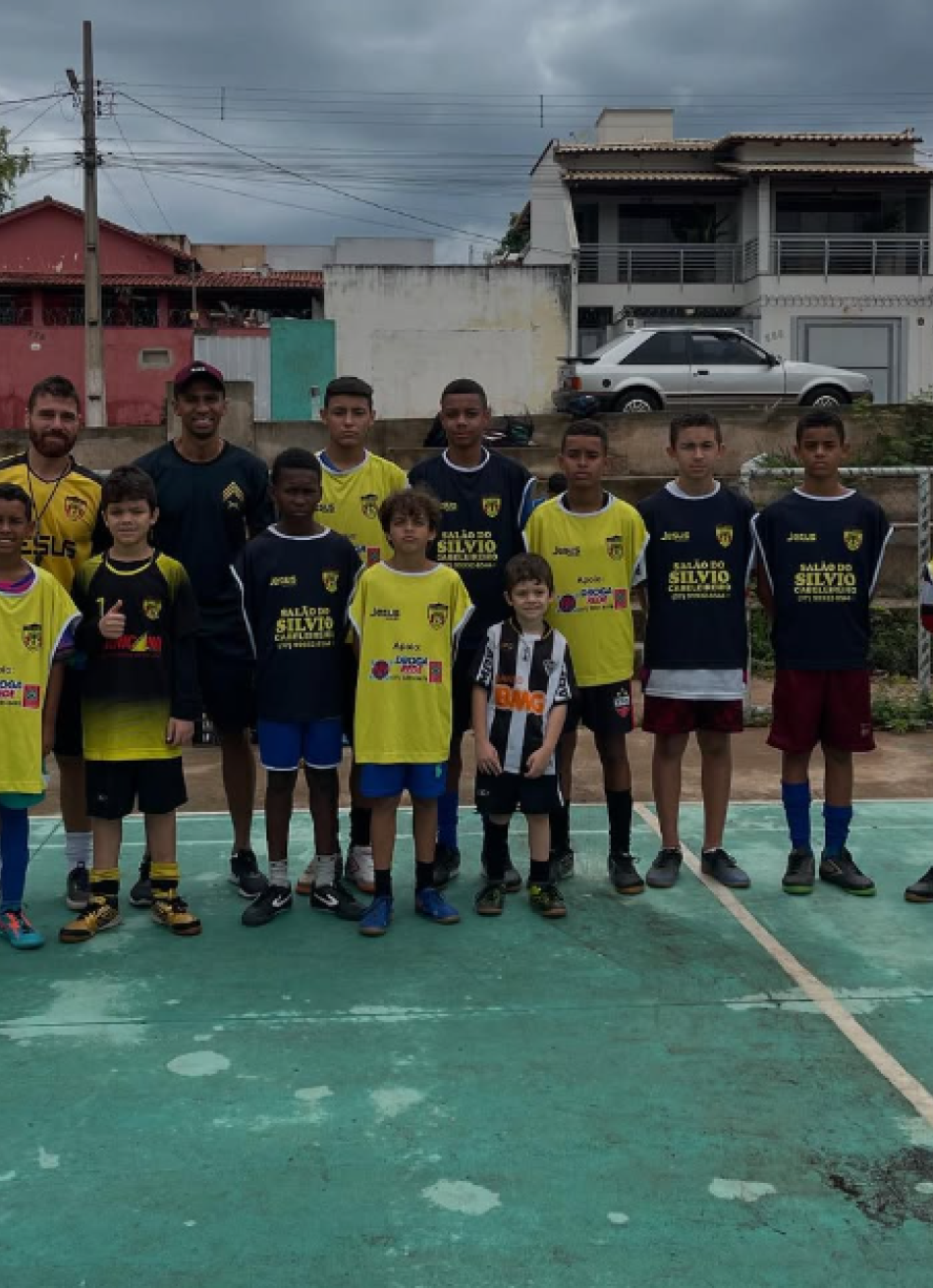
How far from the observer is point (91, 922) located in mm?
4840

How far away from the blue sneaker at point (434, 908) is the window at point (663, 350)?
14376mm

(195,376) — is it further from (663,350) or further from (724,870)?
(663,350)

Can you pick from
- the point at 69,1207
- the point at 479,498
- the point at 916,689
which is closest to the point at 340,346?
the point at 916,689

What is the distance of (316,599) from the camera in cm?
495

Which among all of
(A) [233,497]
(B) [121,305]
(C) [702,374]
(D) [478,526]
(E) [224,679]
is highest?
(B) [121,305]

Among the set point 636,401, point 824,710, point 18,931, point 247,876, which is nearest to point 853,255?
point 636,401

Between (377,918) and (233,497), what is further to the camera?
(233,497)

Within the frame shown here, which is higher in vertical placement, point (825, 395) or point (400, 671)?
point (825, 395)

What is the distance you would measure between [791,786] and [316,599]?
2.26m

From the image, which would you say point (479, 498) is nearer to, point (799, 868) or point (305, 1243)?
point (799, 868)

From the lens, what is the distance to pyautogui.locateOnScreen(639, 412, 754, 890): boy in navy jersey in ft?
17.7

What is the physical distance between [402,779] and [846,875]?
Result: 2.02m

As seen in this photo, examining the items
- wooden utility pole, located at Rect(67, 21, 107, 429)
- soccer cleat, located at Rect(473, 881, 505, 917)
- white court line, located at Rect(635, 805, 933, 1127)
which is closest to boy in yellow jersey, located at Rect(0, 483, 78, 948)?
soccer cleat, located at Rect(473, 881, 505, 917)

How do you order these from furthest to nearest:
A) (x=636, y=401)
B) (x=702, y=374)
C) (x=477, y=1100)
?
(x=702, y=374) → (x=636, y=401) → (x=477, y=1100)
